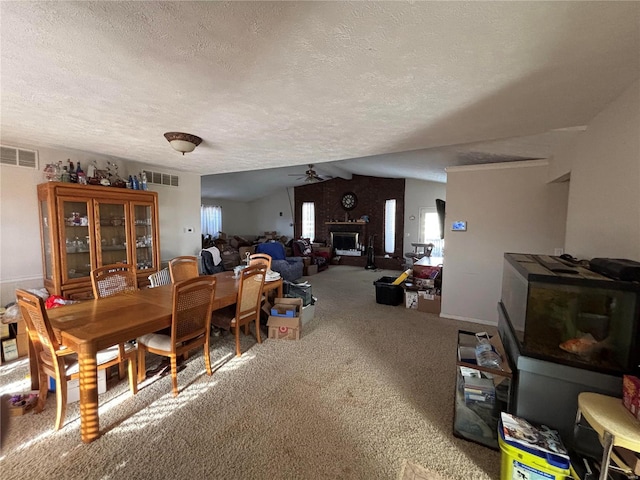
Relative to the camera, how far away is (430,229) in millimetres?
8203

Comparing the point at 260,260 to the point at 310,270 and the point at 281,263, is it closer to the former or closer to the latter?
the point at 281,263

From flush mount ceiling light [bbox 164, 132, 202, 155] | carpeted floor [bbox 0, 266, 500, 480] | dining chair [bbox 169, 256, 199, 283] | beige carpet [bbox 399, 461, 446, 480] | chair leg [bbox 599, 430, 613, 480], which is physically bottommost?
beige carpet [bbox 399, 461, 446, 480]

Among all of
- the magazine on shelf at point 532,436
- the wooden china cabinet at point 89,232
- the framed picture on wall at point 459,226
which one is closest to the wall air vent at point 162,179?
the wooden china cabinet at point 89,232

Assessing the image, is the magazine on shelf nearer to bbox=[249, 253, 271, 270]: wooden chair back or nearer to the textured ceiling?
the textured ceiling

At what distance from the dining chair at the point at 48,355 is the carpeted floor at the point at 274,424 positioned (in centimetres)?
17

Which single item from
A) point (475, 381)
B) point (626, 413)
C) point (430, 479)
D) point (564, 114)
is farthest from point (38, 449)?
point (564, 114)

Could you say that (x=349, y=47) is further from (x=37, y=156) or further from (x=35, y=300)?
(x=37, y=156)

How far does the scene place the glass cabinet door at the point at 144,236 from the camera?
12.2 feet

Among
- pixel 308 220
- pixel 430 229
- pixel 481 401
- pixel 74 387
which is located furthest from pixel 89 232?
pixel 430 229

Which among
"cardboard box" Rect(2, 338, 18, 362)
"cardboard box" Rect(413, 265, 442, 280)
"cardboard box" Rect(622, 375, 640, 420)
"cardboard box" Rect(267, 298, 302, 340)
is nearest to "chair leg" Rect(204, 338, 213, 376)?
"cardboard box" Rect(267, 298, 302, 340)

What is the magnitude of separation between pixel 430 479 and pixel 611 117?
2.48 meters

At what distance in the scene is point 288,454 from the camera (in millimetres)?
1591

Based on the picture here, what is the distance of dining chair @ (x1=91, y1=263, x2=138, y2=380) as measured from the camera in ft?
8.31

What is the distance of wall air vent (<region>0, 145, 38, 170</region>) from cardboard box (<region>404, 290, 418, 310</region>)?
16.9 feet
